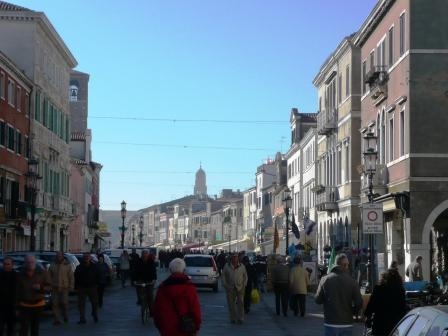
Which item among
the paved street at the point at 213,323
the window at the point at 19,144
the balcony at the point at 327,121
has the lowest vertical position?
the paved street at the point at 213,323

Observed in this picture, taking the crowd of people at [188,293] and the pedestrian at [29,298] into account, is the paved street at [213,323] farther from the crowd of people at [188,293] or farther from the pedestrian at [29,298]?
the pedestrian at [29,298]

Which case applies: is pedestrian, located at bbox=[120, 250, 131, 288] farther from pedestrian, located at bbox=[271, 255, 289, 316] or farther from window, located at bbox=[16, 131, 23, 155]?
pedestrian, located at bbox=[271, 255, 289, 316]

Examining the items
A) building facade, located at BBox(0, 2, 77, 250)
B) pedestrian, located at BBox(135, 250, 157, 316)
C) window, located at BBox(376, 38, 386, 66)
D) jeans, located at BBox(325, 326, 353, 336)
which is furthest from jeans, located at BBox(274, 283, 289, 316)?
building facade, located at BBox(0, 2, 77, 250)

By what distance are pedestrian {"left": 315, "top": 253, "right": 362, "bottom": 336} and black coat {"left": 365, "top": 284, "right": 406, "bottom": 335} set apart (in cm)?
31

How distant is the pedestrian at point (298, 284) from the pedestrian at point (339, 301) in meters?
13.3

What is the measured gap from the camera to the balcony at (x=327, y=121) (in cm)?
5753

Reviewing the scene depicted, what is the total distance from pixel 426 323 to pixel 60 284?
17234mm

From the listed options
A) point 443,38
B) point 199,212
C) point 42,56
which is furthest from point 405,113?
point 199,212

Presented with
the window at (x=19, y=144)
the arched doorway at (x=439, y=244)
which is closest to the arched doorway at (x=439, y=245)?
the arched doorway at (x=439, y=244)

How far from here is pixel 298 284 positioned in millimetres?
27344

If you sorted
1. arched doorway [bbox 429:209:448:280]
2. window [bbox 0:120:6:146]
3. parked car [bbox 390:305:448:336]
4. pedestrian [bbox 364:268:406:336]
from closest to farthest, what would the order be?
parked car [bbox 390:305:448:336] → pedestrian [bbox 364:268:406:336] → arched doorway [bbox 429:209:448:280] → window [bbox 0:120:6:146]

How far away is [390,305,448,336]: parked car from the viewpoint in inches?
299

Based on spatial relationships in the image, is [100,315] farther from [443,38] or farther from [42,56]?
[42,56]

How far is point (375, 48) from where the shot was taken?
4375 cm
